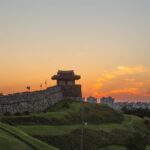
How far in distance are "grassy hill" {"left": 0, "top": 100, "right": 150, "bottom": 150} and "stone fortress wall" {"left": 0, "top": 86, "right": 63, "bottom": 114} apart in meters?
2.22

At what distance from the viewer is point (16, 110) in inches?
3009

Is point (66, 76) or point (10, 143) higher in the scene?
point (66, 76)

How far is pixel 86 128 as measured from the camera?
75.2m

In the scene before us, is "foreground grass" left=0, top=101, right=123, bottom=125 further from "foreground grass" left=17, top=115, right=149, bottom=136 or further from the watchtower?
the watchtower

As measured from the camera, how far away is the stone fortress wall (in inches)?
2888

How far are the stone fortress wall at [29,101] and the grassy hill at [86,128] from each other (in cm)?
222

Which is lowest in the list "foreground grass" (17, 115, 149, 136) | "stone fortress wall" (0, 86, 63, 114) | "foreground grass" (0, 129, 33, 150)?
→ "foreground grass" (0, 129, 33, 150)

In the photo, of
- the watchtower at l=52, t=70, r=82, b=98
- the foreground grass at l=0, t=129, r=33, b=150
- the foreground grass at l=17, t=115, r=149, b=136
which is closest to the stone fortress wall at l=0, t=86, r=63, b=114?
the foreground grass at l=17, t=115, r=149, b=136

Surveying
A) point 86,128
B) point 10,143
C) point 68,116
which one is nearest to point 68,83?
point 68,116

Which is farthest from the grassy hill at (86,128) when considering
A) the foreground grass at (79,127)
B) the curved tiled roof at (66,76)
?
the curved tiled roof at (66,76)

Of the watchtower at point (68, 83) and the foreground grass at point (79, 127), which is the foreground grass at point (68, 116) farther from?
the watchtower at point (68, 83)

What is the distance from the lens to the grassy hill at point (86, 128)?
210ft

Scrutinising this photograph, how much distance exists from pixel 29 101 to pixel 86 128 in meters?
12.8

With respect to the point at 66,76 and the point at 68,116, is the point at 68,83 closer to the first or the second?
the point at 66,76
